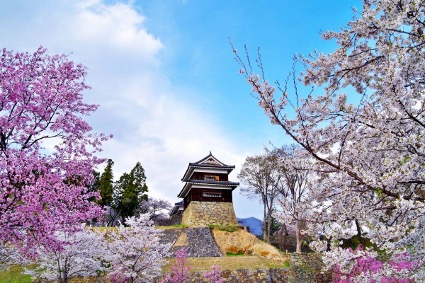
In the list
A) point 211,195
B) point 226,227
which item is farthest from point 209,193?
point 226,227

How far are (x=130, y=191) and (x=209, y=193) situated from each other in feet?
30.7

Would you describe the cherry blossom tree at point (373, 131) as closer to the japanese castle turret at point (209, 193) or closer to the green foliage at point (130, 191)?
the japanese castle turret at point (209, 193)

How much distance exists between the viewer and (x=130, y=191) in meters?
33.7

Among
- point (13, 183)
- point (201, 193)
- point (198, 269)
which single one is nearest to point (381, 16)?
point (13, 183)

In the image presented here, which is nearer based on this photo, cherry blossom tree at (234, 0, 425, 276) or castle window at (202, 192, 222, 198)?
cherry blossom tree at (234, 0, 425, 276)

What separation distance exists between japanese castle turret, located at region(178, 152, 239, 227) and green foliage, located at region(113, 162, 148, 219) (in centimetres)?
603

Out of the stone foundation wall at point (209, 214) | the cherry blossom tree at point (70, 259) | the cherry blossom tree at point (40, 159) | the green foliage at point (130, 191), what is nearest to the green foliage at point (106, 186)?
the green foliage at point (130, 191)

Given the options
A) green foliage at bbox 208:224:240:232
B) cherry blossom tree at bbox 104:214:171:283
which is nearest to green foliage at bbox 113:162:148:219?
green foliage at bbox 208:224:240:232

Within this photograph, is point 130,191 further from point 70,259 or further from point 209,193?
point 70,259

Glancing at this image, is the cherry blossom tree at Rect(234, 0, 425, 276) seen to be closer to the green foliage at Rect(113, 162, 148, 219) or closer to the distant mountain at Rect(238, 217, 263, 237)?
the green foliage at Rect(113, 162, 148, 219)

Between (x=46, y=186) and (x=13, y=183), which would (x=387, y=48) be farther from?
(x=13, y=183)

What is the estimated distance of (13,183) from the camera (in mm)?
6578

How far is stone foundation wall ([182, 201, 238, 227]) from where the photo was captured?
2764cm

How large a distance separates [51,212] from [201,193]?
73.5ft
